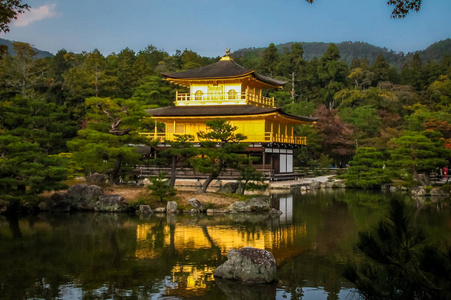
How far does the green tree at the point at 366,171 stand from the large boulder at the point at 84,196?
16.4 m

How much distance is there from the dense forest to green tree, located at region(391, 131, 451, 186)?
0.20 ft

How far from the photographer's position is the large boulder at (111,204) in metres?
18.5

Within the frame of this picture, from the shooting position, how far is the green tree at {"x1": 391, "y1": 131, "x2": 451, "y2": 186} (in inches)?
990

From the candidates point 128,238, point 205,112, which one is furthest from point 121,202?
point 205,112

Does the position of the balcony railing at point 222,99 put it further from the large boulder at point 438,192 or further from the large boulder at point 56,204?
the large boulder at point 56,204

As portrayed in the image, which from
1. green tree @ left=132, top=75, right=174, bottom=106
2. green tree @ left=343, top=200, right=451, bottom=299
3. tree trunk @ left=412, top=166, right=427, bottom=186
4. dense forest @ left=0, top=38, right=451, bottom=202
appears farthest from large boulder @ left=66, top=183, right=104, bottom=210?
green tree @ left=132, top=75, right=174, bottom=106

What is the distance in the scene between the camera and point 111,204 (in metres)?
18.5

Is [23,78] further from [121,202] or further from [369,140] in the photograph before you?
[369,140]

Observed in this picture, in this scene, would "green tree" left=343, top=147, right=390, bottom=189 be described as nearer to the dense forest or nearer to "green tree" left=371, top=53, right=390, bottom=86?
the dense forest

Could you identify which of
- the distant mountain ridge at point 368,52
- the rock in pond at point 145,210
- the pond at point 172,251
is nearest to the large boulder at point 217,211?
the pond at point 172,251

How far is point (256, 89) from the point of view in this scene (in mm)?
37406

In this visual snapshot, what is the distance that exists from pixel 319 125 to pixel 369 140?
4.42 metres

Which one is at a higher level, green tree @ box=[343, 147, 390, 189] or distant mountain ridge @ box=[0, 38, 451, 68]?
distant mountain ridge @ box=[0, 38, 451, 68]

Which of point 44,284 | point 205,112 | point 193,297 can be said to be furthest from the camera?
point 205,112
